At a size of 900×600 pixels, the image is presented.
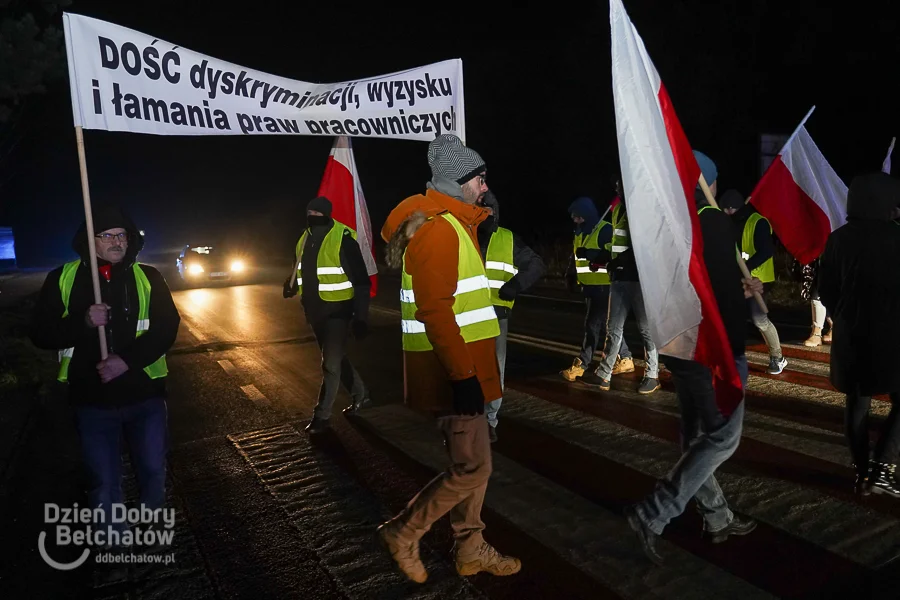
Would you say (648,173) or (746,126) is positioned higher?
(746,126)

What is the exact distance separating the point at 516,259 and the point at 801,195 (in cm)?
330

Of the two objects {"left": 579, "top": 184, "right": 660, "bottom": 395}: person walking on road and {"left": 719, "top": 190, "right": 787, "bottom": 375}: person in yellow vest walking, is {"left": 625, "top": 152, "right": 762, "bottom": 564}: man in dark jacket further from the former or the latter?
{"left": 719, "top": 190, "right": 787, "bottom": 375}: person in yellow vest walking

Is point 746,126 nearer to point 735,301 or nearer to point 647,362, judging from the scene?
point 647,362

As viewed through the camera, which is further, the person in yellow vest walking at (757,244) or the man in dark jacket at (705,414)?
the person in yellow vest walking at (757,244)

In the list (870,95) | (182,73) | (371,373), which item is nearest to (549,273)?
(870,95)

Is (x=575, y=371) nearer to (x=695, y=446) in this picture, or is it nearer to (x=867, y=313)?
(x=867, y=313)

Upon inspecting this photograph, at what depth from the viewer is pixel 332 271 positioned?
5.93 metres

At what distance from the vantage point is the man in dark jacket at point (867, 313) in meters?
4.07

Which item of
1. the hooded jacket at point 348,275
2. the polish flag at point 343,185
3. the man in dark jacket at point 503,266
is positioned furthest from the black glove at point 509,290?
the polish flag at point 343,185

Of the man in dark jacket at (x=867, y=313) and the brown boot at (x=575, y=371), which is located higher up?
the man in dark jacket at (x=867, y=313)

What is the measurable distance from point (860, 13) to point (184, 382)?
2200 cm

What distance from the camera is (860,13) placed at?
69.5ft

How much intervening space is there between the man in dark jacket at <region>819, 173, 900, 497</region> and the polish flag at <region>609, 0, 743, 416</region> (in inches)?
51.0

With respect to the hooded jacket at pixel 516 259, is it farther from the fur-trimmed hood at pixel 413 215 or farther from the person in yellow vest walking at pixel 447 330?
the fur-trimmed hood at pixel 413 215
